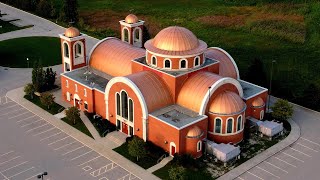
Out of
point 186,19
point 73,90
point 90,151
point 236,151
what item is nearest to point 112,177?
point 90,151

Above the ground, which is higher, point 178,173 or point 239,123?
point 239,123

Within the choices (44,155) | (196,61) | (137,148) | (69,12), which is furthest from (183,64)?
(69,12)

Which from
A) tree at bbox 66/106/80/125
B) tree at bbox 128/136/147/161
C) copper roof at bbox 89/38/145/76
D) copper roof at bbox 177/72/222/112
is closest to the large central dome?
copper roof at bbox 177/72/222/112

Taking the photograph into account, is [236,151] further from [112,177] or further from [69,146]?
[69,146]

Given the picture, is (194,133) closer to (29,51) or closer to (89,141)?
(89,141)

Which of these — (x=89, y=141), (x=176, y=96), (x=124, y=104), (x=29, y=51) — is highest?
(x=176, y=96)

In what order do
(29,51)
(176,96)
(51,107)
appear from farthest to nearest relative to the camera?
(29,51)
(51,107)
(176,96)
